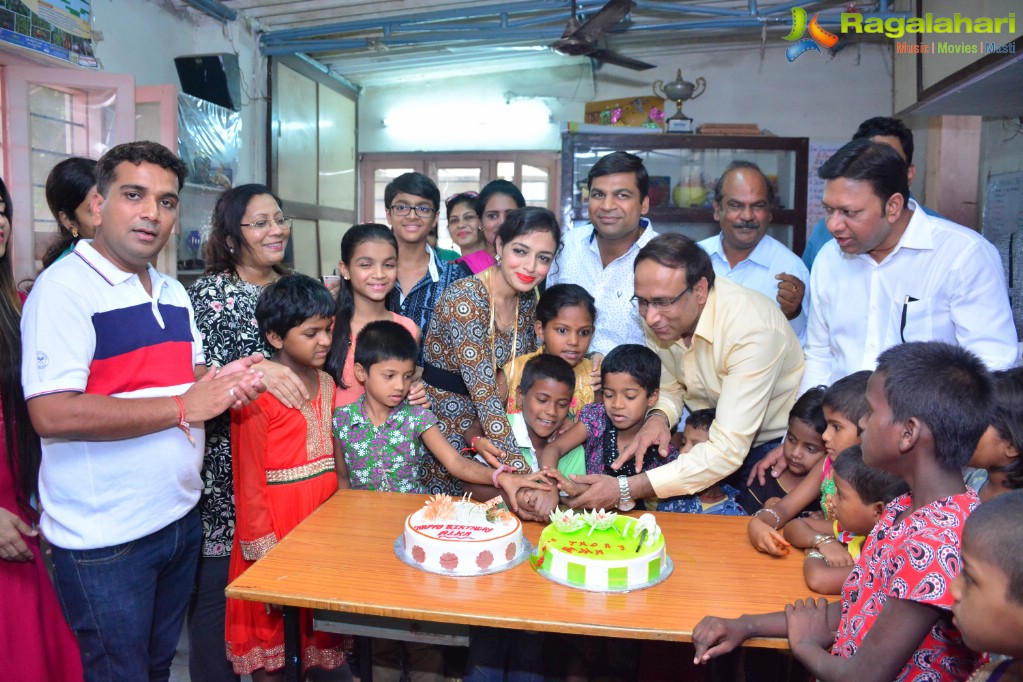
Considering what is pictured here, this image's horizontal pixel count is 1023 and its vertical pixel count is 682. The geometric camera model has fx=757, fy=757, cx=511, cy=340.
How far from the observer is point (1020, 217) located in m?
4.75

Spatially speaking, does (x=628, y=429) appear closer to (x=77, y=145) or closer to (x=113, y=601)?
(x=113, y=601)

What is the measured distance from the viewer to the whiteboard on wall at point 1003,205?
4793 millimetres

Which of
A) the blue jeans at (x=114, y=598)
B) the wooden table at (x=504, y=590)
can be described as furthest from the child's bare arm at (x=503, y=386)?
the blue jeans at (x=114, y=598)

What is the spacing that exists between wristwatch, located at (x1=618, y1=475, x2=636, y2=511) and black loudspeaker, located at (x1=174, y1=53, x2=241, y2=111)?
456cm

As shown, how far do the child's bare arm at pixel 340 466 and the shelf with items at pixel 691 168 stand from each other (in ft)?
13.5

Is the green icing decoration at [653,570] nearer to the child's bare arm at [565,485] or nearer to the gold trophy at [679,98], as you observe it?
the child's bare arm at [565,485]

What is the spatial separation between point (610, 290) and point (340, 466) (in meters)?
1.39

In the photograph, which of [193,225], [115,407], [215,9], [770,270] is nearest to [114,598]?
[115,407]

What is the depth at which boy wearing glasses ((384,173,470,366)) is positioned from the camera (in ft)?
11.2

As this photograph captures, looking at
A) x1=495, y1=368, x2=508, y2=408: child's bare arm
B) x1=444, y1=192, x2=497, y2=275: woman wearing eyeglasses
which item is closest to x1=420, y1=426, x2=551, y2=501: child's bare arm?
x1=495, y1=368, x2=508, y2=408: child's bare arm

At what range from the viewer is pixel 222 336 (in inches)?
108

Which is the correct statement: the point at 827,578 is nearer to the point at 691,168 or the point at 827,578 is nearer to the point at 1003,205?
the point at 1003,205

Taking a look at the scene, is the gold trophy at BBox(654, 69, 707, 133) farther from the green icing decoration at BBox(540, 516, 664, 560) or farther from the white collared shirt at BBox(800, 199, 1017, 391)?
the green icing decoration at BBox(540, 516, 664, 560)

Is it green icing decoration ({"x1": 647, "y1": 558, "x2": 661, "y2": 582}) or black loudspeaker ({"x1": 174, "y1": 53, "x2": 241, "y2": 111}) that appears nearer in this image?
green icing decoration ({"x1": 647, "y1": 558, "x2": 661, "y2": 582})
